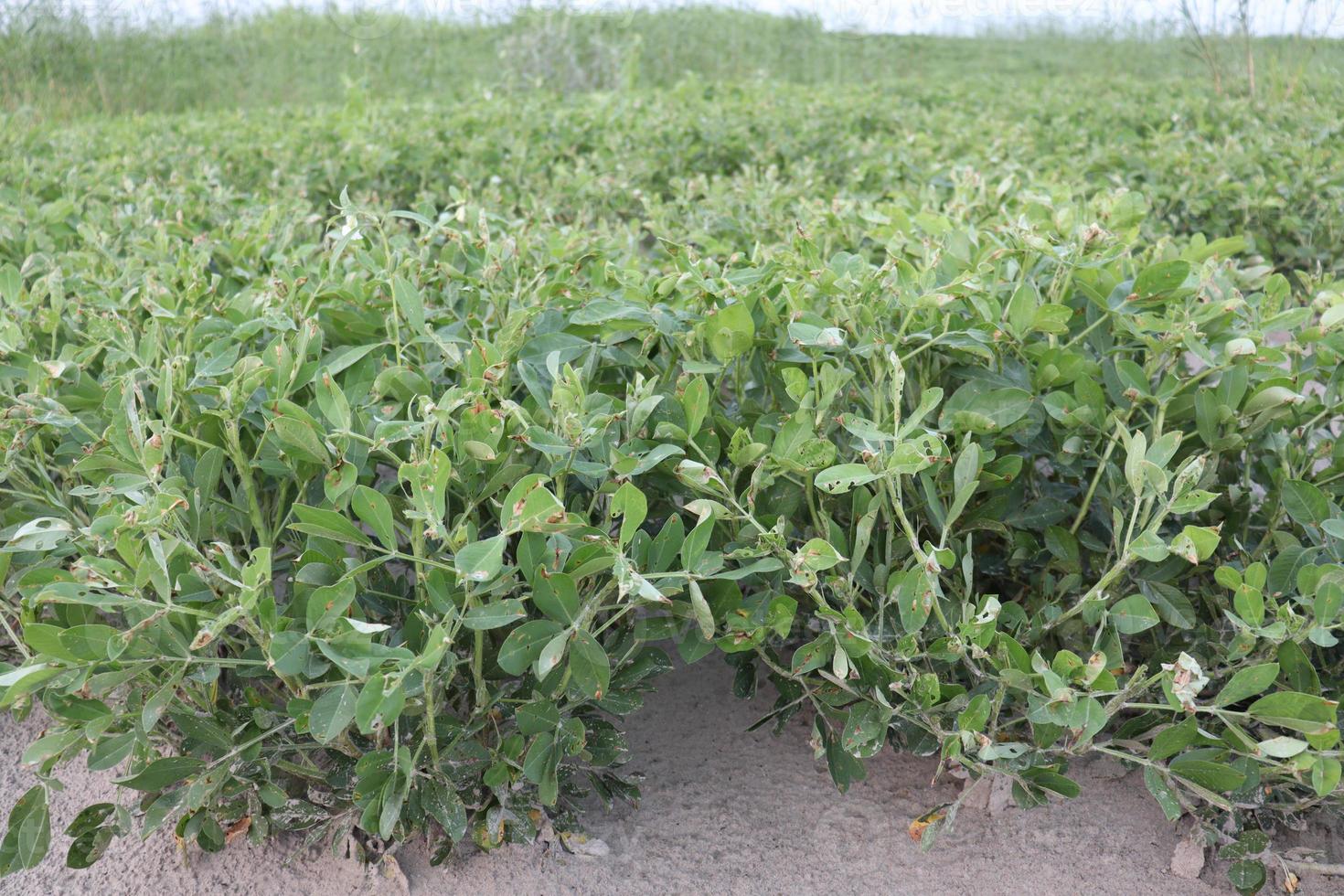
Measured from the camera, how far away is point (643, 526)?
5.36ft

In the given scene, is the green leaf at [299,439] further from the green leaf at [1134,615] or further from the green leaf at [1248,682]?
the green leaf at [1248,682]

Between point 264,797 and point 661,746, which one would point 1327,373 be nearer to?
point 661,746

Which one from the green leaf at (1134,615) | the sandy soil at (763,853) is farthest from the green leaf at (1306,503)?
the sandy soil at (763,853)

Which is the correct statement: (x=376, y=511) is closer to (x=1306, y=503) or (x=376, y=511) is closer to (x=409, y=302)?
(x=409, y=302)

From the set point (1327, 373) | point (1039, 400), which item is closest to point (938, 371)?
point (1039, 400)

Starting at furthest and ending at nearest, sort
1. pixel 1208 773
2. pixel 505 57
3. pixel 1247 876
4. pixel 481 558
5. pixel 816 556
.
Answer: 1. pixel 505 57
2. pixel 1247 876
3. pixel 1208 773
4. pixel 816 556
5. pixel 481 558

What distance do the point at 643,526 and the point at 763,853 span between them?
549 millimetres

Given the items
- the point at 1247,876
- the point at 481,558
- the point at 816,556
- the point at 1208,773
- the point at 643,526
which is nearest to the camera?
the point at 481,558

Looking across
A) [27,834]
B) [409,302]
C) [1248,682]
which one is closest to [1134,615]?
[1248,682]

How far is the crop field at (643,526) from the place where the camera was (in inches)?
49.9

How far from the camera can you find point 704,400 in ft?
4.59

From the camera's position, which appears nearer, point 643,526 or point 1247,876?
point 1247,876

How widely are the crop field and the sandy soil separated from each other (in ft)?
0.17

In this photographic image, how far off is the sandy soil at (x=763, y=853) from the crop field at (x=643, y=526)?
5 cm
